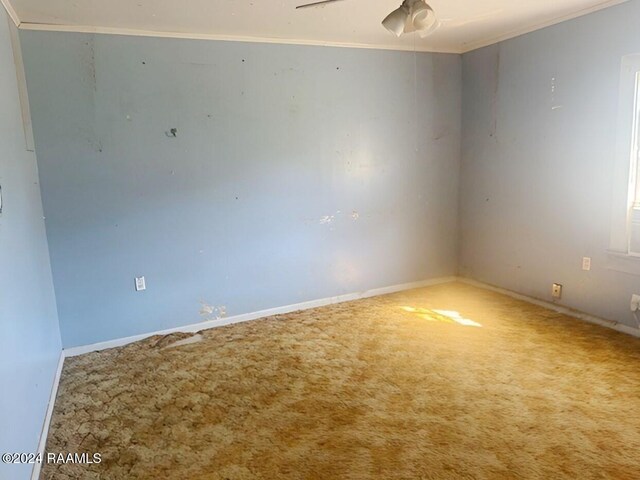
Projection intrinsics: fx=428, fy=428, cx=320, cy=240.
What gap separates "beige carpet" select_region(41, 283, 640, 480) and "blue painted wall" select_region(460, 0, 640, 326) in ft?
1.55

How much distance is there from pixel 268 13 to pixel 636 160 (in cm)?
280

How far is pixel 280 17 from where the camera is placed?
3045mm

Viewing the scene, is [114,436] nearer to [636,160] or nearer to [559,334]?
[559,334]

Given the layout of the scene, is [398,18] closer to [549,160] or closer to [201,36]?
[201,36]

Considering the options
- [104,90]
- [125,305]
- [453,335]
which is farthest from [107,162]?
[453,335]

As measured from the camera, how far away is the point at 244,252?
12.3 ft

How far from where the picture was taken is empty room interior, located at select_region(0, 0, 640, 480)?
2.12m

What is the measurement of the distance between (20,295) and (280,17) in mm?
2397

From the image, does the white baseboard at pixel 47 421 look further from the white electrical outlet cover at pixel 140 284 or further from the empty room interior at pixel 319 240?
the white electrical outlet cover at pixel 140 284

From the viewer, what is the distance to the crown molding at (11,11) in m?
2.39

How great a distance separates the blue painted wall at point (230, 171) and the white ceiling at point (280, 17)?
11cm

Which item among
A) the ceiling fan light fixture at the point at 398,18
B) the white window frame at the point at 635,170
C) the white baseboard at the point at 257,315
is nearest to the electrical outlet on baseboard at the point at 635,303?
the white window frame at the point at 635,170

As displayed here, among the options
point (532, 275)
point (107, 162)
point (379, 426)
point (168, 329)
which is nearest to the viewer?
point (379, 426)

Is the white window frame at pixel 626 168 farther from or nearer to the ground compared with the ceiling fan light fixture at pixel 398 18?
nearer to the ground
